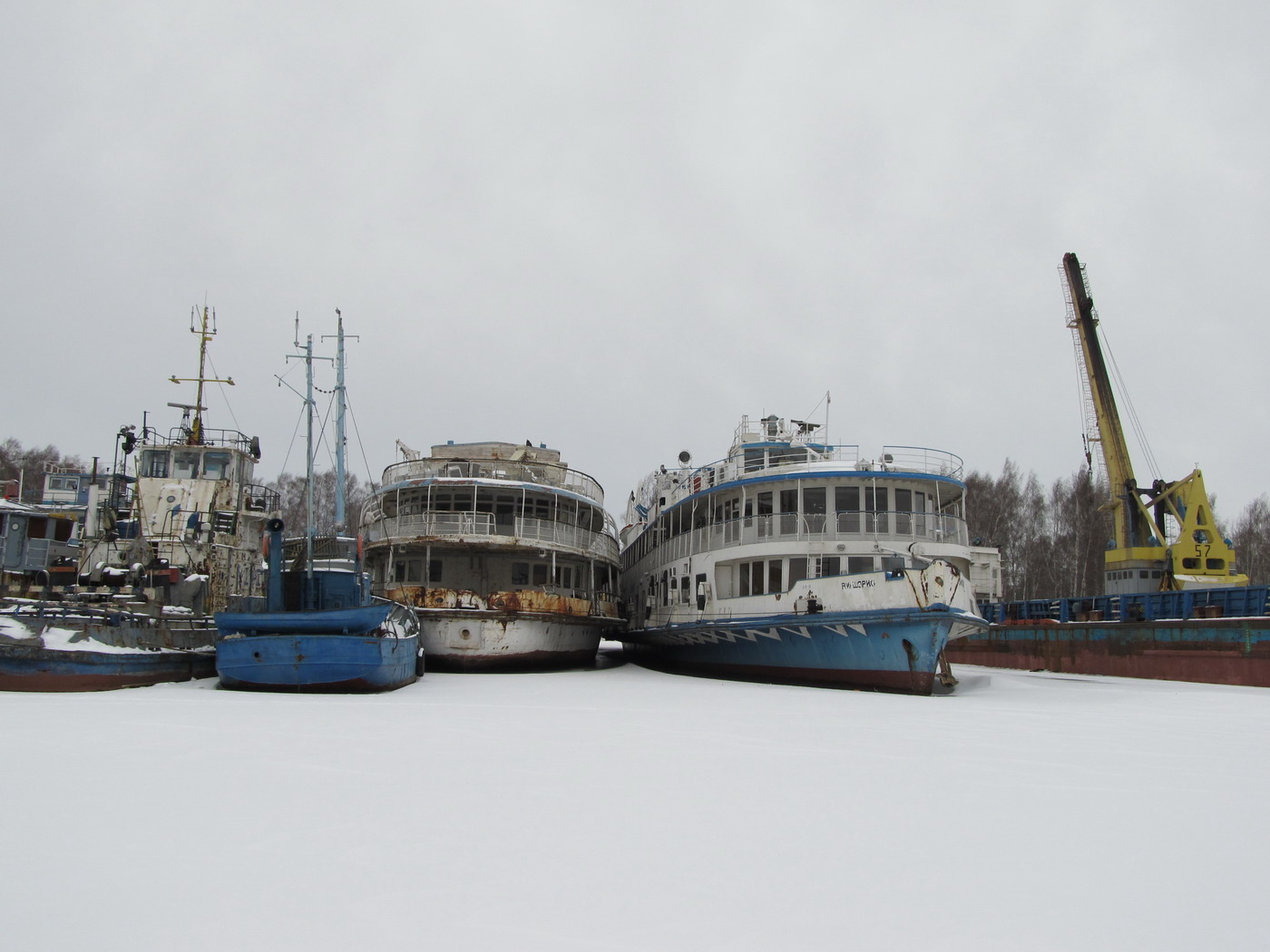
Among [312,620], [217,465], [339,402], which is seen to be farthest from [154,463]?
[312,620]

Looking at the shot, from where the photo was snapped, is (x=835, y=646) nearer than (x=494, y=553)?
Yes

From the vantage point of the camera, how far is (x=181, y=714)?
1239 centimetres

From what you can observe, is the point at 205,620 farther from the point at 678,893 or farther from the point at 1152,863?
the point at 1152,863

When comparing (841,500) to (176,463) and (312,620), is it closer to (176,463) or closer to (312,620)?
(312,620)

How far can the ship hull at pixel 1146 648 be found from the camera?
2252 cm

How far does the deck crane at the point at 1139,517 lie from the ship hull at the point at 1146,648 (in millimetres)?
6120

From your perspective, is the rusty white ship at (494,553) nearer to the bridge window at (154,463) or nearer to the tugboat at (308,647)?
the tugboat at (308,647)

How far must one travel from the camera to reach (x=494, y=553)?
26.4 metres

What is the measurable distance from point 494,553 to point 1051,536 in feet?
142

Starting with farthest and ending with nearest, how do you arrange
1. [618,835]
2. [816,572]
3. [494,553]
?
[494,553] < [816,572] < [618,835]

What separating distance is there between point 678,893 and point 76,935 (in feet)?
11.0

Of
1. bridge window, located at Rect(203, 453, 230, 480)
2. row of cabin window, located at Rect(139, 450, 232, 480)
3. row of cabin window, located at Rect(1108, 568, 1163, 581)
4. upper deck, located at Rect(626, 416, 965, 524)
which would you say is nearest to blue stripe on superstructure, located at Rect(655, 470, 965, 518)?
upper deck, located at Rect(626, 416, 965, 524)

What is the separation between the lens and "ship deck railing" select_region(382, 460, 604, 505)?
86.3 ft

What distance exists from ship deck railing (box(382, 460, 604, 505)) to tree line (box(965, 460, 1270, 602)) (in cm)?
3077
